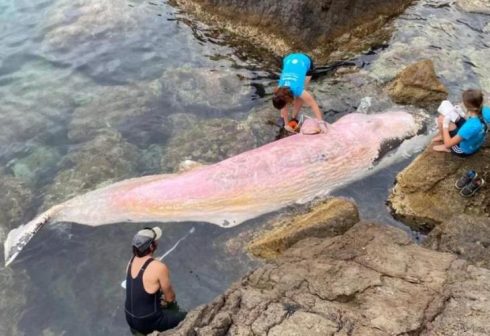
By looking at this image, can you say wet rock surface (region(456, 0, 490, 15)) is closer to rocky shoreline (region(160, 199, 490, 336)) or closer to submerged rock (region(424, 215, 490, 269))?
submerged rock (region(424, 215, 490, 269))

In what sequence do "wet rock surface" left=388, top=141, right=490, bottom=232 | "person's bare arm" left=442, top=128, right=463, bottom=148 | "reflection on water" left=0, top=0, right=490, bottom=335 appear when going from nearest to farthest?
"reflection on water" left=0, top=0, right=490, bottom=335
"wet rock surface" left=388, top=141, right=490, bottom=232
"person's bare arm" left=442, top=128, right=463, bottom=148

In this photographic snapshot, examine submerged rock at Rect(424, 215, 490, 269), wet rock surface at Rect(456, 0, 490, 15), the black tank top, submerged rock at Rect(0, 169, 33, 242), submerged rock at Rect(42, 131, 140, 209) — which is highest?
wet rock surface at Rect(456, 0, 490, 15)

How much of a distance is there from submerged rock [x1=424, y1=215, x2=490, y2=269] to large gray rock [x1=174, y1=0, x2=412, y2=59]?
5.11 metres

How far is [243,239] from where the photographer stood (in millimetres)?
7117

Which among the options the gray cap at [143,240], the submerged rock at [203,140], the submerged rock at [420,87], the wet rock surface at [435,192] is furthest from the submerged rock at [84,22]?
the wet rock surface at [435,192]

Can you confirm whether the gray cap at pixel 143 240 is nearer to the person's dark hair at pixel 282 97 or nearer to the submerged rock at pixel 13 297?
the submerged rock at pixel 13 297

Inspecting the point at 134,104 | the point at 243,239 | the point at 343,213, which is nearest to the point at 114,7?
the point at 134,104

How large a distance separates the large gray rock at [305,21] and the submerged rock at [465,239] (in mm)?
5108

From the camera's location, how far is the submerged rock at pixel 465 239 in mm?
5609

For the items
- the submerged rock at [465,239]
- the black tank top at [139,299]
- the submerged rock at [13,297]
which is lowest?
the submerged rock at [13,297]

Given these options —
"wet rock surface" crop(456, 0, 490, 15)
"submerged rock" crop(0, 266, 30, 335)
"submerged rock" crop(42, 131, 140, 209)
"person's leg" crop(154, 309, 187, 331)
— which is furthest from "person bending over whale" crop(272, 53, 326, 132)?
"wet rock surface" crop(456, 0, 490, 15)

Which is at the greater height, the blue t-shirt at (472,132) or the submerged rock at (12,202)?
the blue t-shirt at (472,132)

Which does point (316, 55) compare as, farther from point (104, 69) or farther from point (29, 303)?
point (29, 303)

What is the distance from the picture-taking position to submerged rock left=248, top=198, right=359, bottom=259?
6.44 meters
